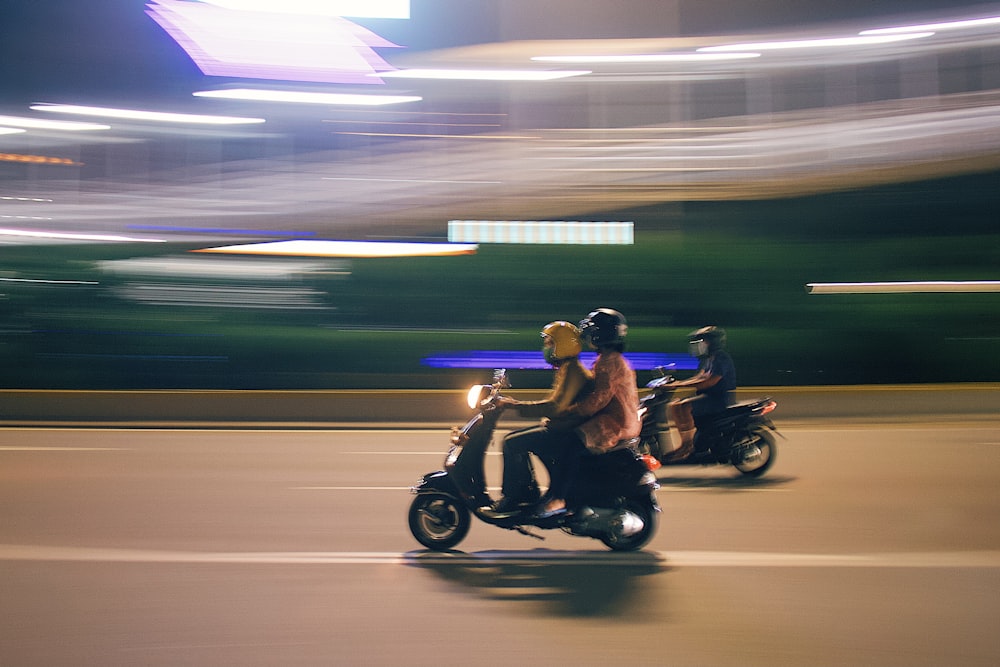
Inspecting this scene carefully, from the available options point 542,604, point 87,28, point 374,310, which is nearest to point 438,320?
point 374,310

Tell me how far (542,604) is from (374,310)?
13.6 m

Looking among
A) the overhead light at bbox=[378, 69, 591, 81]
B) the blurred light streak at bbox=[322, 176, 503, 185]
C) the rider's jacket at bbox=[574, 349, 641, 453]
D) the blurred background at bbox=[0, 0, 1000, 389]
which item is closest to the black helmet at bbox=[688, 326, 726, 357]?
the rider's jacket at bbox=[574, 349, 641, 453]

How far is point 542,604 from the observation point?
5391 millimetres

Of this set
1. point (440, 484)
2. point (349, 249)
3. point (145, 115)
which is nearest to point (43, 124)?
point (145, 115)

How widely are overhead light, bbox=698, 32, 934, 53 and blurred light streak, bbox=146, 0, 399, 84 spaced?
9540 mm

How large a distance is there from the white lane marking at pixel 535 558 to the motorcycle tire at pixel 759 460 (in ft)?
11.3

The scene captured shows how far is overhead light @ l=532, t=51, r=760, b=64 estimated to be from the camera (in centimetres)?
2798

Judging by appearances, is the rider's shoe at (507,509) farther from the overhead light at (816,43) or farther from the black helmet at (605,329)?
the overhead light at (816,43)

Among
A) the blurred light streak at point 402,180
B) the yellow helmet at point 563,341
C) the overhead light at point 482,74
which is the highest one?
the overhead light at point 482,74

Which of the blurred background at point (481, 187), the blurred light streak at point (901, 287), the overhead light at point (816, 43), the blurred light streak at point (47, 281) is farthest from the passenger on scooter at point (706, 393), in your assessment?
the overhead light at point (816, 43)

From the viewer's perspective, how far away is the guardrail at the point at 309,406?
1511 centimetres

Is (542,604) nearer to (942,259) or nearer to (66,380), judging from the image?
(66,380)

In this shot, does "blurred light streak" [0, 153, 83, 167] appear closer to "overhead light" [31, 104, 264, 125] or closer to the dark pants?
"overhead light" [31, 104, 264, 125]

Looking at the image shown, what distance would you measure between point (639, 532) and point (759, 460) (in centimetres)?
379
